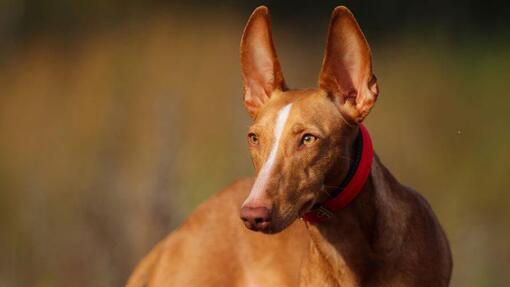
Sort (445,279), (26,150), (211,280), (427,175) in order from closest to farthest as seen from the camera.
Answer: (445,279) < (211,280) < (427,175) < (26,150)

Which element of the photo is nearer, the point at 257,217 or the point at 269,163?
the point at 257,217

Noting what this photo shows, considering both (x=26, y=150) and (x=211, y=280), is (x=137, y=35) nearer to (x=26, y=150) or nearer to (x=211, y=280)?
(x=26, y=150)

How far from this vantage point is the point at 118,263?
6.69 meters

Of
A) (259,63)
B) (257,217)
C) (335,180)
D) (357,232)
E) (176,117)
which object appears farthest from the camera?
(176,117)

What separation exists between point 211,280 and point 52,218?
5.68 ft

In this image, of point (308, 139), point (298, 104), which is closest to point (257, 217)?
point (308, 139)

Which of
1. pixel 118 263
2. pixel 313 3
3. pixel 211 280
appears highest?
pixel 313 3

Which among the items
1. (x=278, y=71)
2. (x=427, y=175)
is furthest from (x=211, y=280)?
(x=427, y=175)

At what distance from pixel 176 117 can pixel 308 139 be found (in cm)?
247

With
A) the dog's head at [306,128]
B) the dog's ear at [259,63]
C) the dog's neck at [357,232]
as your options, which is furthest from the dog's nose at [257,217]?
the dog's ear at [259,63]

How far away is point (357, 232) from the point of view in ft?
14.5

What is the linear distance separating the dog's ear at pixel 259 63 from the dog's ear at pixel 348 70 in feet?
0.82

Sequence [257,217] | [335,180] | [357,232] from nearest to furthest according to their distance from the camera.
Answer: [257,217]
[335,180]
[357,232]

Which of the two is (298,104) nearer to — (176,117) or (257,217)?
(257,217)
